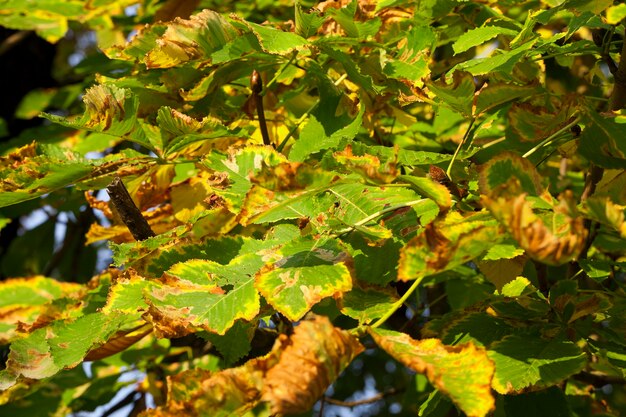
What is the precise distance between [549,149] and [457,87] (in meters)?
0.28

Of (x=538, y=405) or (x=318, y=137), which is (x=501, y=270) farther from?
(x=318, y=137)

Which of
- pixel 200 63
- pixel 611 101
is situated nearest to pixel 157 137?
pixel 200 63

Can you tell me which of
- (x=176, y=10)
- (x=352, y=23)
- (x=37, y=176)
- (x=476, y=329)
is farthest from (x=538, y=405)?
→ (x=176, y=10)

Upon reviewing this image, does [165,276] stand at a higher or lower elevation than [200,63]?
lower

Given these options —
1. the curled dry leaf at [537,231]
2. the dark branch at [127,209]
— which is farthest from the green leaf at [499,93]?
the dark branch at [127,209]

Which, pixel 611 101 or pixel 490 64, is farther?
pixel 611 101

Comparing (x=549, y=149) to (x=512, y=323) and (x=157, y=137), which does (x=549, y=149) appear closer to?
(x=512, y=323)

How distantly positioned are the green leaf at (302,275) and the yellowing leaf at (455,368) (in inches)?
3.5

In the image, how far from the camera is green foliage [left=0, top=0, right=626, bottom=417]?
24.9 inches

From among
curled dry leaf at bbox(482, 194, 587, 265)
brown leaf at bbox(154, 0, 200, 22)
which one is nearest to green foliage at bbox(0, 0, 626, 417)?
curled dry leaf at bbox(482, 194, 587, 265)

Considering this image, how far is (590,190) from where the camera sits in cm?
112

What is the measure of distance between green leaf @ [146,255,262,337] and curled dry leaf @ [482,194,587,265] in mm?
291

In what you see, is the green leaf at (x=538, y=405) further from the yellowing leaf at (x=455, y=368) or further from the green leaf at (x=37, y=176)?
the green leaf at (x=37, y=176)

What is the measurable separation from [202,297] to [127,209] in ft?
0.88
